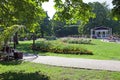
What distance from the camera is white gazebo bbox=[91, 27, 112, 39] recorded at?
2955 inches

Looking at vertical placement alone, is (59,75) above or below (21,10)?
below

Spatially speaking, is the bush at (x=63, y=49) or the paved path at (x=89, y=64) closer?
the paved path at (x=89, y=64)

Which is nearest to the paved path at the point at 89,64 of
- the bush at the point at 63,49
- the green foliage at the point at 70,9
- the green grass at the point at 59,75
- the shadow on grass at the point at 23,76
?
the green grass at the point at 59,75

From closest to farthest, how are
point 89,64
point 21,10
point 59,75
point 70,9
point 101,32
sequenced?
1. point 59,75
2. point 70,9
3. point 21,10
4. point 89,64
5. point 101,32

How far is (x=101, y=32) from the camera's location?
248 feet

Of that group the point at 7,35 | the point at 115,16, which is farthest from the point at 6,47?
the point at 115,16

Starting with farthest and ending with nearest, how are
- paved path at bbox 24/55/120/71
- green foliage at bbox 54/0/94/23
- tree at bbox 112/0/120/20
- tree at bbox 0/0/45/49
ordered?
paved path at bbox 24/55/120/71 < tree at bbox 0/0/45/49 < green foliage at bbox 54/0/94/23 < tree at bbox 112/0/120/20

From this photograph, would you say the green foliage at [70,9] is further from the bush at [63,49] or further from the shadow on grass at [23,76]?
the bush at [63,49]

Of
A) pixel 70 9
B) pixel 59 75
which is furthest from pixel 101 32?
pixel 59 75

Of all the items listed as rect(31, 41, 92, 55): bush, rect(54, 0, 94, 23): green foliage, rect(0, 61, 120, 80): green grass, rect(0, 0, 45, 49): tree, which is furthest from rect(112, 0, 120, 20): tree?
rect(31, 41, 92, 55): bush

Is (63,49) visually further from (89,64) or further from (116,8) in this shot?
(116,8)

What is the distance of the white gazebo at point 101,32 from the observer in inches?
2955

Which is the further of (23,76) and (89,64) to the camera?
(89,64)

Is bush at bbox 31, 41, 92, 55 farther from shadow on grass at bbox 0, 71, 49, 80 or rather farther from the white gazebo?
the white gazebo
